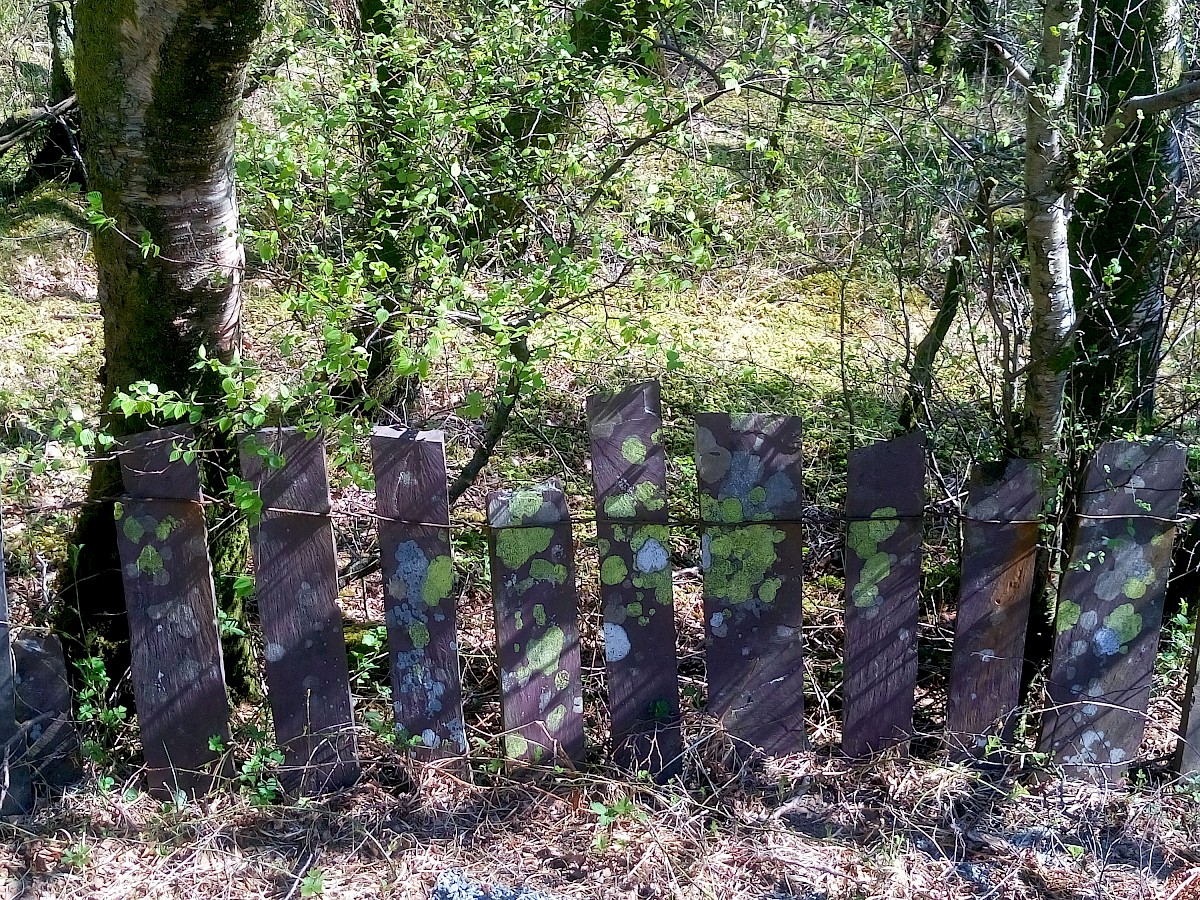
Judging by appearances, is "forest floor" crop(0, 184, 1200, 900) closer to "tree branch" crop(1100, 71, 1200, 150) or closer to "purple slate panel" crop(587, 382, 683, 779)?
"purple slate panel" crop(587, 382, 683, 779)

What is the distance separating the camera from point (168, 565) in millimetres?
2574

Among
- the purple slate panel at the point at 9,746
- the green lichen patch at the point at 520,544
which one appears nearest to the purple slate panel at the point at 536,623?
Answer: the green lichen patch at the point at 520,544

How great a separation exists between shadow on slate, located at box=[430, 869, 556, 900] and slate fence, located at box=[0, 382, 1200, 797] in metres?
0.37

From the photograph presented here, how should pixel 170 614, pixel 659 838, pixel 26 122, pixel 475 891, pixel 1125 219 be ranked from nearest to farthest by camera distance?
1. pixel 475 891
2. pixel 659 838
3. pixel 170 614
4. pixel 1125 219
5. pixel 26 122

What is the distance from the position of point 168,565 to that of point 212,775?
0.62 m

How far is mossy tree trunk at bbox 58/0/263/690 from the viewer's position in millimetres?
2422

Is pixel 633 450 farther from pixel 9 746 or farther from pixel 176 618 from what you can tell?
pixel 9 746

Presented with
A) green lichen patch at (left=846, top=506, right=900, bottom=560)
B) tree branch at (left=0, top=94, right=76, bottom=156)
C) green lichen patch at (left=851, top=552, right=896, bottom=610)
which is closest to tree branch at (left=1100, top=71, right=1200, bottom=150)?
green lichen patch at (left=846, top=506, right=900, bottom=560)

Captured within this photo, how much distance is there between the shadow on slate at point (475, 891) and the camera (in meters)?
2.39

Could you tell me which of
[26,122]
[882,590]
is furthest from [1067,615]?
[26,122]

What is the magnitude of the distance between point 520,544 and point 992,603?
1.31 m

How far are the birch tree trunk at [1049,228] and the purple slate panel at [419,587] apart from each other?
5.64 ft

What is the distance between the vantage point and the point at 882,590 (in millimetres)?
2648

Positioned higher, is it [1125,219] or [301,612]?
[1125,219]
